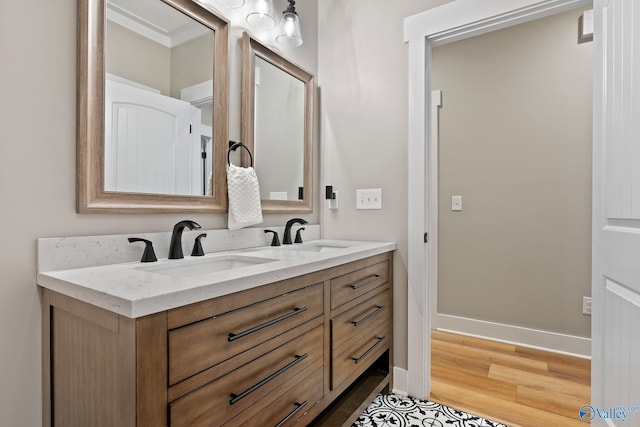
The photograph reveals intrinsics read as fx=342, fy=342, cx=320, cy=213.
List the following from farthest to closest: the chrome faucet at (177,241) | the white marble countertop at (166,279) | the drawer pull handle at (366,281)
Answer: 1. the drawer pull handle at (366,281)
2. the chrome faucet at (177,241)
3. the white marble countertop at (166,279)

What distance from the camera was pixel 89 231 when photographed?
114 centimetres

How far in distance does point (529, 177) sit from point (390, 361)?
5.51 feet

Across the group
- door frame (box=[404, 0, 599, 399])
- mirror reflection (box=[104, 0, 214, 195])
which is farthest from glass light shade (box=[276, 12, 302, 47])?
door frame (box=[404, 0, 599, 399])

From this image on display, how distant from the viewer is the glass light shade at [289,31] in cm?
187

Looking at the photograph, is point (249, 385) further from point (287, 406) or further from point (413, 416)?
point (413, 416)

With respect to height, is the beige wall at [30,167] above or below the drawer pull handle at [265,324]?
above

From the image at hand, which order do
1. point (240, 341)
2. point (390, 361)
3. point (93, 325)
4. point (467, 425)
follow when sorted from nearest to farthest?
point (93, 325) → point (240, 341) → point (467, 425) → point (390, 361)

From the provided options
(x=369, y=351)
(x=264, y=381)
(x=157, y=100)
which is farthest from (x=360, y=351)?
(x=157, y=100)

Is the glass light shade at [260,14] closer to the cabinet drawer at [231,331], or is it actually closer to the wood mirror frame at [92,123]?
the wood mirror frame at [92,123]

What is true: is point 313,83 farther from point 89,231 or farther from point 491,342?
point 491,342

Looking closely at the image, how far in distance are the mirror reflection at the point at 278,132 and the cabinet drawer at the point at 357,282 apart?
659 mm

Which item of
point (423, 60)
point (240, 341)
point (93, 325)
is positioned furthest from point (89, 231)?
point (423, 60)

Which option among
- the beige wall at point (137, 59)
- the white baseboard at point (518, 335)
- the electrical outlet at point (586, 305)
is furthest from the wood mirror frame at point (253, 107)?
the electrical outlet at point (586, 305)

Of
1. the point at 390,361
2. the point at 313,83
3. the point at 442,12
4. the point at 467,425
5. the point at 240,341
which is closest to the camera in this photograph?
the point at 240,341
